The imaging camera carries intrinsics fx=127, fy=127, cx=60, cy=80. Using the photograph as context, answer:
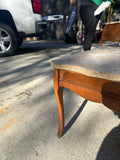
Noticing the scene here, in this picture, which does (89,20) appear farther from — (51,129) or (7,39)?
(7,39)

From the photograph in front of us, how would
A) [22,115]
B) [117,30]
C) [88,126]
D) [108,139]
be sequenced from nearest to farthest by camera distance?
[108,139] → [88,126] → [22,115] → [117,30]

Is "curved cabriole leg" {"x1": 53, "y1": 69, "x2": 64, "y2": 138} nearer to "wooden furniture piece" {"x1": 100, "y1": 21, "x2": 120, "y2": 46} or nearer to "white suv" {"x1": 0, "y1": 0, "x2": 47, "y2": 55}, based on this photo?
→ "wooden furniture piece" {"x1": 100, "y1": 21, "x2": 120, "y2": 46}

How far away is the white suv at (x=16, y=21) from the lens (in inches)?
122

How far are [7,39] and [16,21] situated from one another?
1.65 ft

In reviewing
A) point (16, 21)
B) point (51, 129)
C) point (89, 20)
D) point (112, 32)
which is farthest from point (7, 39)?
point (51, 129)

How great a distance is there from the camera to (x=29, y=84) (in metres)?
1.80

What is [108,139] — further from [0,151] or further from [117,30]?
[117,30]

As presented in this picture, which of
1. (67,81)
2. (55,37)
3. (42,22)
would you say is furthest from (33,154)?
(55,37)

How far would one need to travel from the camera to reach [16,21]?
317 centimetres

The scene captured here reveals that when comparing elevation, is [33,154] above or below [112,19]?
below

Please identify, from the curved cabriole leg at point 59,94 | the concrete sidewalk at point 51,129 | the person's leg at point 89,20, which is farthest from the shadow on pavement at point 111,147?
the person's leg at point 89,20

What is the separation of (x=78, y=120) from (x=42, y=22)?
3062 mm

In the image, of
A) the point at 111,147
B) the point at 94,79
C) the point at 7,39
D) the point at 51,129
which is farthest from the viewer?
the point at 7,39

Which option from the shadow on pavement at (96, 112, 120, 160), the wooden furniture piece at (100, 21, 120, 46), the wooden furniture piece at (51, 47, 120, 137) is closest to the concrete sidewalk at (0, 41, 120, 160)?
the shadow on pavement at (96, 112, 120, 160)
